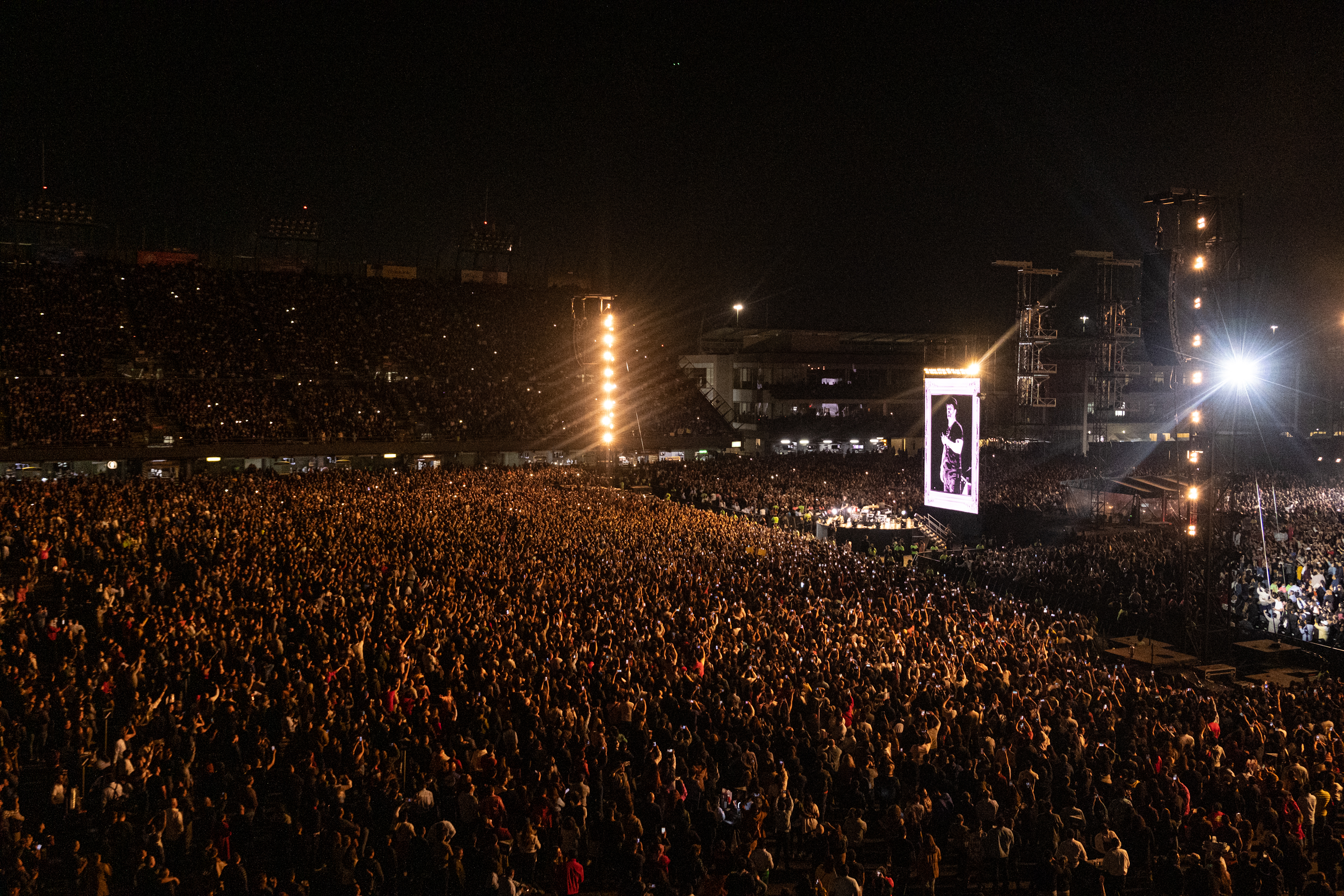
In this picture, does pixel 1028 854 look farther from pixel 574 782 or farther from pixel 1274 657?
pixel 1274 657

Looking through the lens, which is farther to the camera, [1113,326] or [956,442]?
[1113,326]

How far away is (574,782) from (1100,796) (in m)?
4.93

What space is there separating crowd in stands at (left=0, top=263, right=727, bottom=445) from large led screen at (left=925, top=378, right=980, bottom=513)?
14770 mm

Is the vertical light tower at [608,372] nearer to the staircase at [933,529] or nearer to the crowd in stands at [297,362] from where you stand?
the crowd in stands at [297,362]

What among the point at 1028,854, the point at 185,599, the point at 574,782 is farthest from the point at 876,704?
the point at 185,599

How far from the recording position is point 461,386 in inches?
1729

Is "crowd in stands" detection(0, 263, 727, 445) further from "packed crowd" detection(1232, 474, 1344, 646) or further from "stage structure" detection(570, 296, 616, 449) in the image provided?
"packed crowd" detection(1232, 474, 1344, 646)

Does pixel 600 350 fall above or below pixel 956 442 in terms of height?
above

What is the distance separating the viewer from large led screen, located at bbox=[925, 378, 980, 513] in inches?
947

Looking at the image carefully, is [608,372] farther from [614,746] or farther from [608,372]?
[614,746]

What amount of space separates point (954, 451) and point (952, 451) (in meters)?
0.13

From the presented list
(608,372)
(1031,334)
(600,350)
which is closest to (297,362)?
(600,350)

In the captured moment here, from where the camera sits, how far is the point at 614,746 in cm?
960

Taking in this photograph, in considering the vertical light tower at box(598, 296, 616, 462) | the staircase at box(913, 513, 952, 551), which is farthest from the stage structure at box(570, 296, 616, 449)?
the staircase at box(913, 513, 952, 551)
